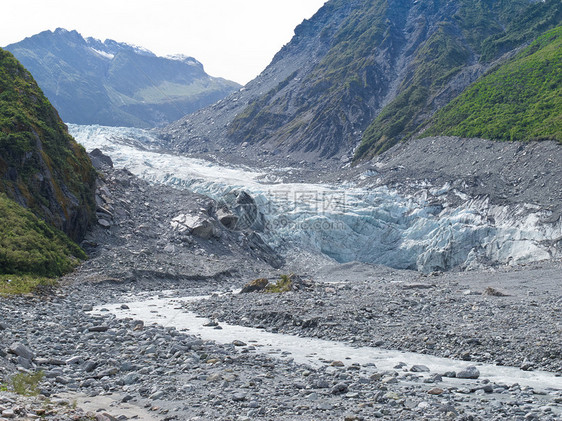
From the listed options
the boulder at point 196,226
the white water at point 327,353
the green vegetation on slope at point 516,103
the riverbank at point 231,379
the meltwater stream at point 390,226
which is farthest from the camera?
the green vegetation on slope at point 516,103

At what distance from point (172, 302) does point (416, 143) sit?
174 ft

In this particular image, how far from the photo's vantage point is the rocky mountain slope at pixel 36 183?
25656mm

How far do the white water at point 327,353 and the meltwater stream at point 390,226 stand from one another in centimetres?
2837

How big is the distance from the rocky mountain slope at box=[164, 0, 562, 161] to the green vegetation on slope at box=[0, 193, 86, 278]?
197ft

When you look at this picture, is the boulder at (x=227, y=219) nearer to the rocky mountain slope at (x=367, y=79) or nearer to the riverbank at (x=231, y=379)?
the riverbank at (x=231, y=379)

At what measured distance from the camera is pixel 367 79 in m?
112

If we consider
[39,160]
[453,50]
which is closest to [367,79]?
[453,50]

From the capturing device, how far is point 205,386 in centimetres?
1014

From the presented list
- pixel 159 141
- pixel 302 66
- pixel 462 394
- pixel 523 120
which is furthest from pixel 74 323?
pixel 302 66

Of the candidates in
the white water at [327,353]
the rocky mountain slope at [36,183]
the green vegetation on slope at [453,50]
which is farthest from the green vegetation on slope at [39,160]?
the green vegetation on slope at [453,50]

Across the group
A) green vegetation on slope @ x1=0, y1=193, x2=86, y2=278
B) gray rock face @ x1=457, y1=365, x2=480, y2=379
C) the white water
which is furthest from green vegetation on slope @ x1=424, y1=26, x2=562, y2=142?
green vegetation on slope @ x1=0, y1=193, x2=86, y2=278

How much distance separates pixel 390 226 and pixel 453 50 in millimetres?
70197

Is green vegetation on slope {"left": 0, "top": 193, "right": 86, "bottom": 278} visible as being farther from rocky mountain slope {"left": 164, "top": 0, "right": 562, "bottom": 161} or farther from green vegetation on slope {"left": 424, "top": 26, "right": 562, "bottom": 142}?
rocky mountain slope {"left": 164, "top": 0, "right": 562, "bottom": 161}

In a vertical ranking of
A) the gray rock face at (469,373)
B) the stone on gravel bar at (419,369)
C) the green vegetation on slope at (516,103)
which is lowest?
the stone on gravel bar at (419,369)
